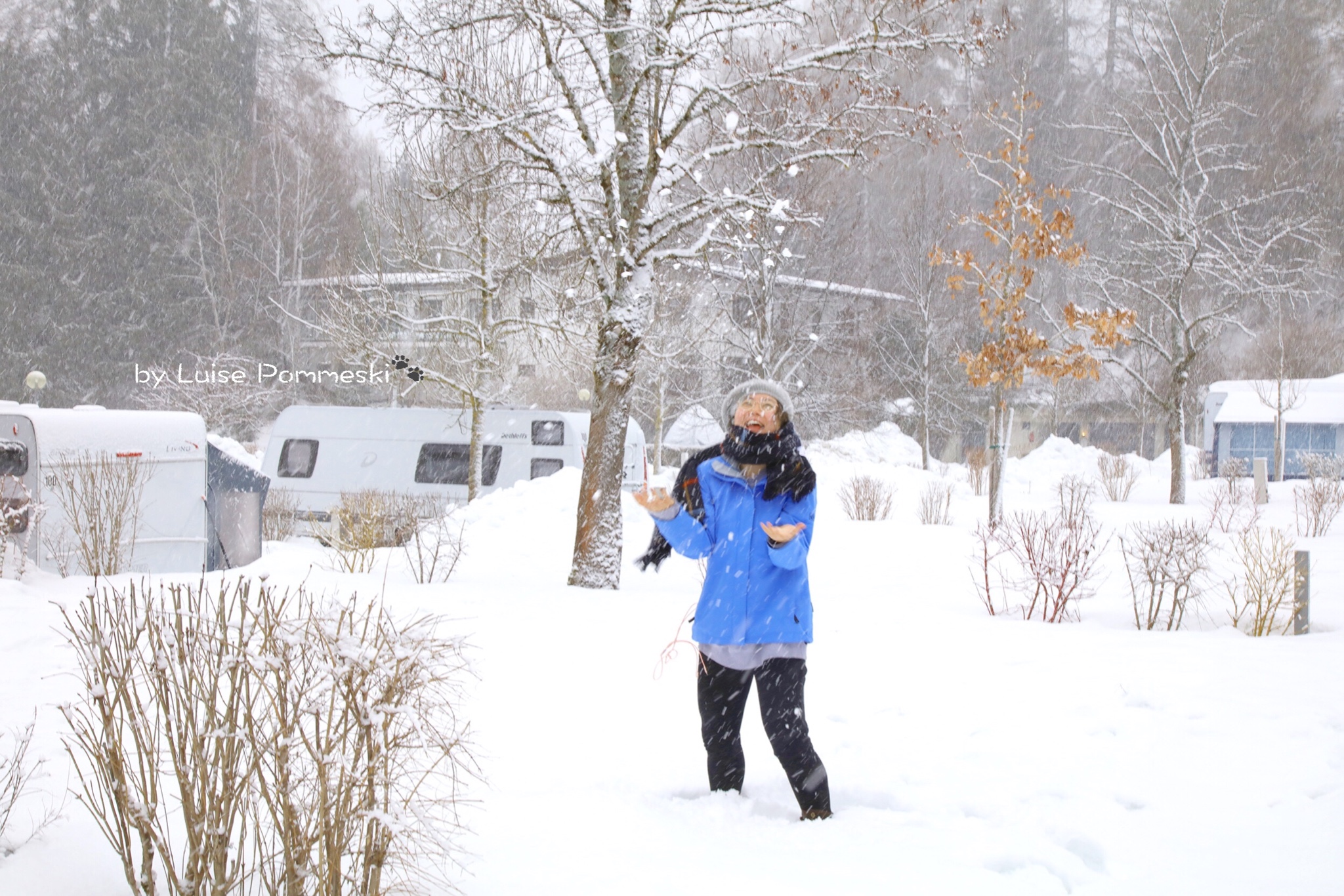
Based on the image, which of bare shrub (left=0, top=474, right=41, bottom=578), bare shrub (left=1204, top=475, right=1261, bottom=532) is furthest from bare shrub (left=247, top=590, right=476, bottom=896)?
bare shrub (left=1204, top=475, right=1261, bottom=532)

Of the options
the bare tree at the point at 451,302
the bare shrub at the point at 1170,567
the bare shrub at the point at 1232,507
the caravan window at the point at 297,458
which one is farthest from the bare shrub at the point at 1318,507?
the caravan window at the point at 297,458

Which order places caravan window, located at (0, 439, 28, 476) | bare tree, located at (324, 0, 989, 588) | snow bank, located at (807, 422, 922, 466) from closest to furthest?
bare tree, located at (324, 0, 989, 588)
caravan window, located at (0, 439, 28, 476)
snow bank, located at (807, 422, 922, 466)

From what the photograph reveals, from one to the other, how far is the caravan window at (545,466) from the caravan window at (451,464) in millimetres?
647

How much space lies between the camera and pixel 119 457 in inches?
373

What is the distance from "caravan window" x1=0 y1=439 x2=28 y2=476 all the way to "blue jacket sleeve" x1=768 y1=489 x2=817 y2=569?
8.47 metres

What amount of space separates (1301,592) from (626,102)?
6.40 m

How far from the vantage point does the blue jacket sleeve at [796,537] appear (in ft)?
9.95

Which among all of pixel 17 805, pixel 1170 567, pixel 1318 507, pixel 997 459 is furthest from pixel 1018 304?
pixel 17 805

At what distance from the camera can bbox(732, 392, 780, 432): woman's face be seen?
10.5 feet

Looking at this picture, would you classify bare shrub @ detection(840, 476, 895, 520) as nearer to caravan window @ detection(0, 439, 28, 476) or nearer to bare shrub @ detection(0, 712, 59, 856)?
caravan window @ detection(0, 439, 28, 476)

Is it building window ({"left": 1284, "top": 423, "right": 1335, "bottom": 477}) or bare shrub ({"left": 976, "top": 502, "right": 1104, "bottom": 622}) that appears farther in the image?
building window ({"left": 1284, "top": 423, "right": 1335, "bottom": 477})

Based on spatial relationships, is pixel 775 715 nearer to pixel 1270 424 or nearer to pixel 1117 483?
pixel 1117 483

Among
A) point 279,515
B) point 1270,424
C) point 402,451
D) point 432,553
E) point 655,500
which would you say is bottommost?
point 279,515

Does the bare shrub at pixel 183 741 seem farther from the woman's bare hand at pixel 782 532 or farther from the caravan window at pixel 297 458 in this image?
the caravan window at pixel 297 458
